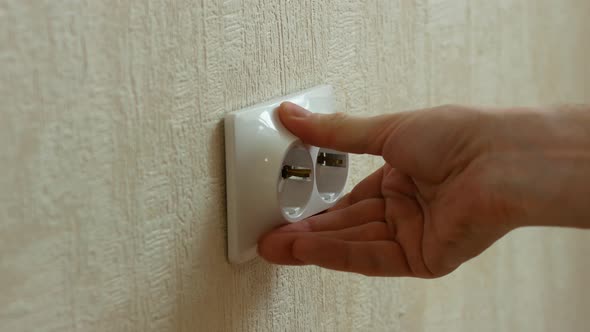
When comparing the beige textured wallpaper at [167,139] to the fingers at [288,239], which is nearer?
the beige textured wallpaper at [167,139]

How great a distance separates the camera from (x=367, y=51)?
0.56 metres

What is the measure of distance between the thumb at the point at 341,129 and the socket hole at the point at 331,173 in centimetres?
5

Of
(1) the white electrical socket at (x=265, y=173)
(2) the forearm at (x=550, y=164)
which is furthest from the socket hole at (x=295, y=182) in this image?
(2) the forearm at (x=550, y=164)

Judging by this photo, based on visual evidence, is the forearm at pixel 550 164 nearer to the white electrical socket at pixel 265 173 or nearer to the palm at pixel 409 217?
the palm at pixel 409 217

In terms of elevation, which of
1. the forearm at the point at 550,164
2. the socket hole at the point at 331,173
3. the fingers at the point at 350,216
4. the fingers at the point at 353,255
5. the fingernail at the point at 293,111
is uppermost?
the fingernail at the point at 293,111

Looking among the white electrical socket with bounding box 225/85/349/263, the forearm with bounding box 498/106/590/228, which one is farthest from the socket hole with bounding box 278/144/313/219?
the forearm with bounding box 498/106/590/228

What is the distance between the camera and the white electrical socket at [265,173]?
1.41 feet

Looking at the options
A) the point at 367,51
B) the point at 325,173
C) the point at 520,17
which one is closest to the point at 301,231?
the point at 325,173

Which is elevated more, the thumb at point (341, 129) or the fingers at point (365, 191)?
the thumb at point (341, 129)

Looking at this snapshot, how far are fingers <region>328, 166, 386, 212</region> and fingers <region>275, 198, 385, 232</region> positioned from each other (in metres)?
0.01

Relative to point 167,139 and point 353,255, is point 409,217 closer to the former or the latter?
point 353,255

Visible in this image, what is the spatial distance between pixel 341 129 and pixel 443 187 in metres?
0.08

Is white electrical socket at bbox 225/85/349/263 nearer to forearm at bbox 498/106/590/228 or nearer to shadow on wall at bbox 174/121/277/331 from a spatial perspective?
shadow on wall at bbox 174/121/277/331

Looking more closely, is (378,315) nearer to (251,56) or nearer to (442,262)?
(442,262)
